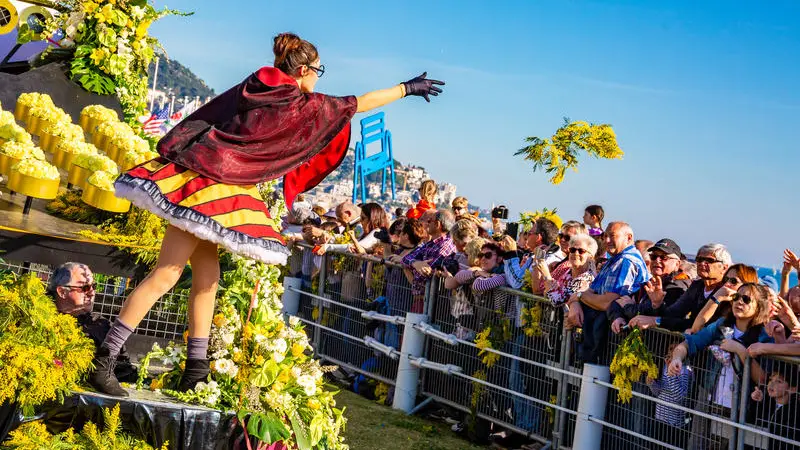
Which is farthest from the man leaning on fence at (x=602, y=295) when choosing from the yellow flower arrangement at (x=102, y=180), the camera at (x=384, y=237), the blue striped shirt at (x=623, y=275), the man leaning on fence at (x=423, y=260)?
the yellow flower arrangement at (x=102, y=180)

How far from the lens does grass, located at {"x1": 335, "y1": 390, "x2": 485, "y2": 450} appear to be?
770 cm

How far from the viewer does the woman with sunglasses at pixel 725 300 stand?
6543 mm

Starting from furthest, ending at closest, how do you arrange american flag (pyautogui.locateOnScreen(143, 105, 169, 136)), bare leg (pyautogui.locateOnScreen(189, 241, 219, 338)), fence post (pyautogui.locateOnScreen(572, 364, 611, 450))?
american flag (pyautogui.locateOnScreen(143, 105, 169, 136)) → fence post (pyautogui.locateOnScreen(572, 364, 611, 450)) → bare leg (pyautogui.locateOnScreen(189, 241, 219, 338))

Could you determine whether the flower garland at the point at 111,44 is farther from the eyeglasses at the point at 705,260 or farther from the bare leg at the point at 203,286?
the eyeglasses at the point at 705,260

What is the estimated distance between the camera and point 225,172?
4691 millimetres

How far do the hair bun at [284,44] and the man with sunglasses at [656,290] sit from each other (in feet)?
10.7

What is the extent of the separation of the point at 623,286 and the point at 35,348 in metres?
4.33

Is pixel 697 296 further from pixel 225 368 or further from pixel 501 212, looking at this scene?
pixel 501 212

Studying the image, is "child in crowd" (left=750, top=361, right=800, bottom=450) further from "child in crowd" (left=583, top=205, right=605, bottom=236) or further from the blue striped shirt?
"child in crowd" (left=583, top=205, right=605, bottom=236)

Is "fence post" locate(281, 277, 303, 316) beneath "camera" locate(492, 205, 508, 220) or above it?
beneath

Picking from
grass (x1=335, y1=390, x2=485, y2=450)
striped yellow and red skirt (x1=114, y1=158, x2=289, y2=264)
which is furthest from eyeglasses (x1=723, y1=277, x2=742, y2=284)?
striped yellow and red skirt (x1=114, y1=158, x2=289, y2=264)

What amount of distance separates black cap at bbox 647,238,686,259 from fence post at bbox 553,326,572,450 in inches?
36.0

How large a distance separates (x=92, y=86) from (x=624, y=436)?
15.2 feet

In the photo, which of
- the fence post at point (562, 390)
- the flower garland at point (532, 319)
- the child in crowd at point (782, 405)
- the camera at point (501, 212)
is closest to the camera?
the child in crowd at point (782, 405)
